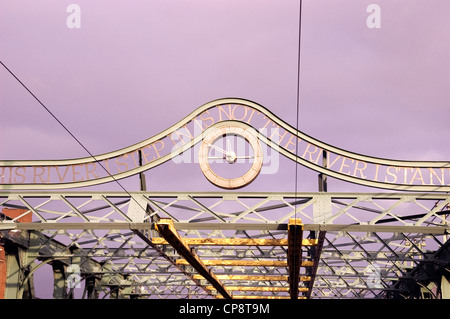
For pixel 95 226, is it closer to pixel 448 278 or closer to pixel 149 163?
pixel 149 163

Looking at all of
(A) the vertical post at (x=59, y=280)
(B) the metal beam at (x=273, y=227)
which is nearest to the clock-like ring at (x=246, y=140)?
(B) the metal beam at (x=273, y=227)

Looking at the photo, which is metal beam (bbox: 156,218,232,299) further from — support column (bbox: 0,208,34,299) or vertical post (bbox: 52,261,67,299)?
vertical post (bbox: 52,261,67,299)

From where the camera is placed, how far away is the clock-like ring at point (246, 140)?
22922mm

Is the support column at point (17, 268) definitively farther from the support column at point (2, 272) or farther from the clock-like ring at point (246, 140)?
the clock-like ring at point (246, 140)

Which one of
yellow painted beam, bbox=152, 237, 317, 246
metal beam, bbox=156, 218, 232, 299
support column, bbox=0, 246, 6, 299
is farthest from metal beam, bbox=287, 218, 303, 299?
support column, bbox=0, 246, 6, 299

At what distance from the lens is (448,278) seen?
100.0 ft

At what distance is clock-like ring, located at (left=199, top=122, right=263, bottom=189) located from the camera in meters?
22.9

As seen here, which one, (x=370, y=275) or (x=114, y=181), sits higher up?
(x=114, y=181)

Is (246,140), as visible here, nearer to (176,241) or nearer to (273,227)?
(273,227)

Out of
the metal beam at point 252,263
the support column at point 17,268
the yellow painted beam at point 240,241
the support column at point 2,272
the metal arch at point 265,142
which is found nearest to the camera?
the metal arch at point 265,142

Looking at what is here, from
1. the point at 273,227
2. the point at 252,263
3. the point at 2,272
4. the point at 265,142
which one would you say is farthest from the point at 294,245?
the point at 2,272

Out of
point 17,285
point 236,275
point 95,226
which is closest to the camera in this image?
point 95,226

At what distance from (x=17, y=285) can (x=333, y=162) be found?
1416 centimetres
